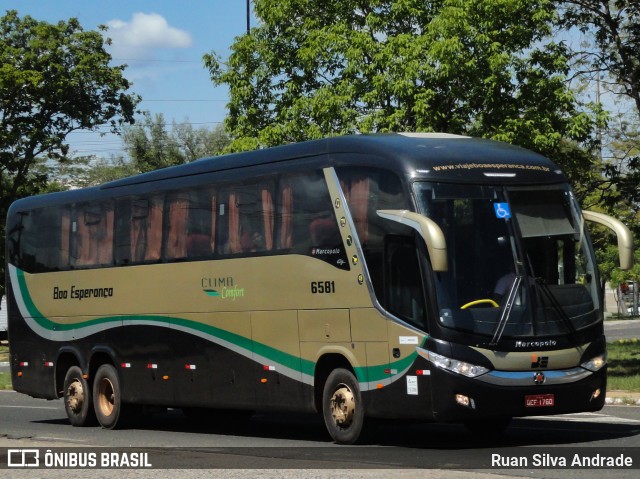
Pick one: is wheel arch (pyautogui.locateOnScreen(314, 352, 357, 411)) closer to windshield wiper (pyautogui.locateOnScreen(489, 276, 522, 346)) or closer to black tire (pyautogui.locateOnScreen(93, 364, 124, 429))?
windshield wiper (pyautogui.locateOnScreen(489, 276, 522, 346))

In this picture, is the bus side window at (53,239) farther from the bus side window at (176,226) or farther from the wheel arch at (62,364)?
the bus side window at (176,226)

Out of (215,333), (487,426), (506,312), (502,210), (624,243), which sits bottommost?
(487,426)

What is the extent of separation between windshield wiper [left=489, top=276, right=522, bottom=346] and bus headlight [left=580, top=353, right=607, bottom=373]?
1168 mm

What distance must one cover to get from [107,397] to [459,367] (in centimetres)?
839

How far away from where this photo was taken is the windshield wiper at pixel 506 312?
13.4 metres

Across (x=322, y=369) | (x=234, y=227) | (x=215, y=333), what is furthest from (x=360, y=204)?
(x=215, y=333)

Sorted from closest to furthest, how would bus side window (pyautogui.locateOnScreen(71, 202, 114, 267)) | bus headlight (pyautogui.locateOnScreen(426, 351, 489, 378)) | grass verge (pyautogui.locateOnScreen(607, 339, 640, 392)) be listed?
1. bus headlight (pyautogui.locateOnScreen(426, 351, 489, 378))
2. bus side window (pyautogui.locateOnScreen(71, 202, 114, 267))
3. grass verge (pyautogui.locateOnScreen(607, 339, 640, 392))

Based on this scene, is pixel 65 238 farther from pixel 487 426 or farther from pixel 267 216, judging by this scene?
pixel 487 426

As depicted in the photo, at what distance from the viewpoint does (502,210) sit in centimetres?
1402

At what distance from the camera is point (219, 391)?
1719cm

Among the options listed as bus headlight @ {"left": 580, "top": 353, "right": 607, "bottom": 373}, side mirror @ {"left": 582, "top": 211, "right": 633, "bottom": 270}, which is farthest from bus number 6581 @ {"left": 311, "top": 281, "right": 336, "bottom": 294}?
side mirror @ {"left": 582, "top": 211, "right": 633, "bottom": 270}

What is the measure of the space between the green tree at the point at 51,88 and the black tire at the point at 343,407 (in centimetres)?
3636

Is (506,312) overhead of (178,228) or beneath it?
beneath

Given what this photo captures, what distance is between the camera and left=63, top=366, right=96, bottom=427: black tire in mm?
20219
